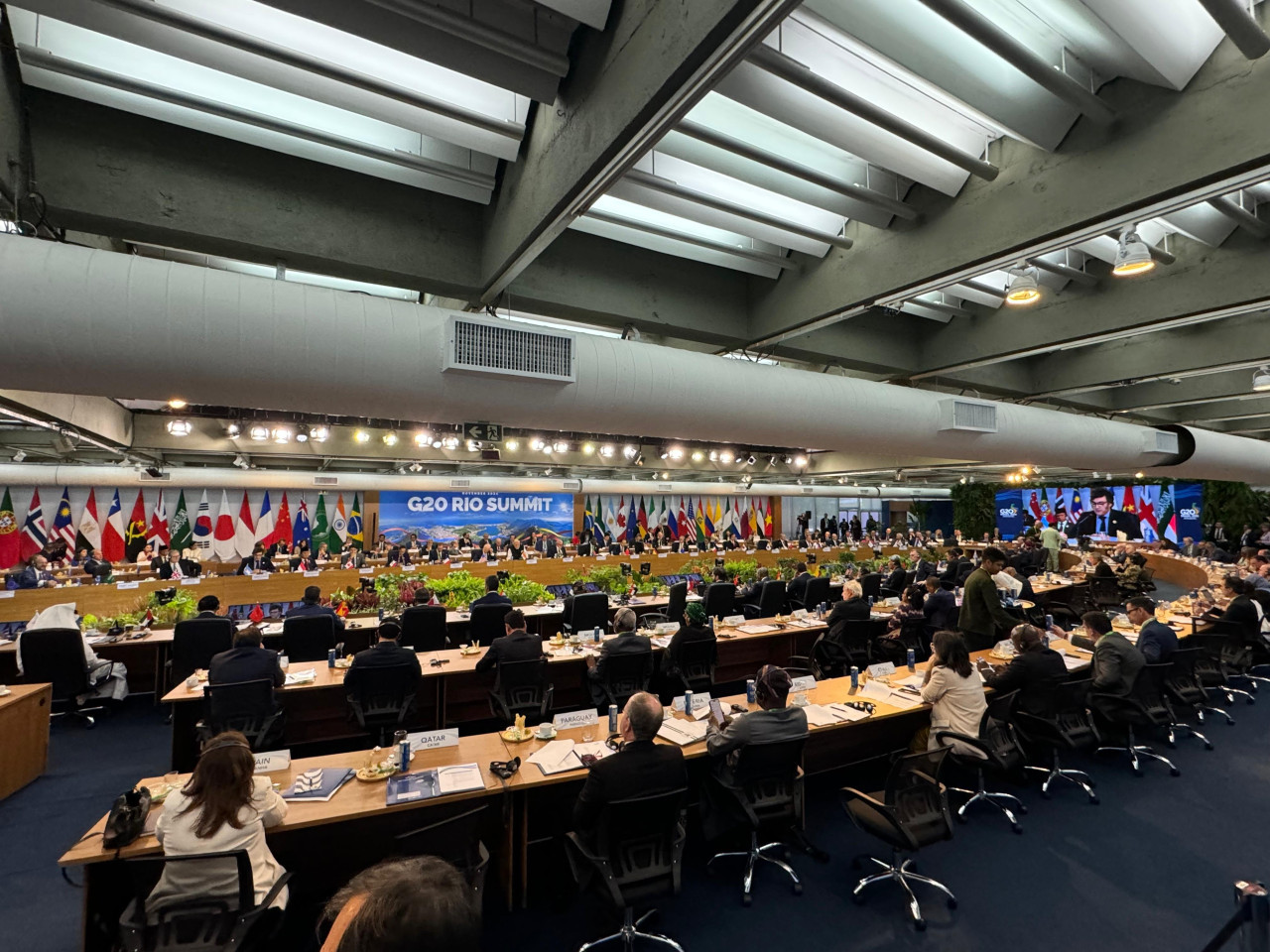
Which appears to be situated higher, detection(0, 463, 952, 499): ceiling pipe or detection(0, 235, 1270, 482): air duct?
detection(0, 235, 1270, 482): air duct

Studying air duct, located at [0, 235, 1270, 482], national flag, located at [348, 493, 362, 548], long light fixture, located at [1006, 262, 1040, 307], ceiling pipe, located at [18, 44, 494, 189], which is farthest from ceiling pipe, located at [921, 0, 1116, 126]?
national flag, located at [348, 493, 362, 548]

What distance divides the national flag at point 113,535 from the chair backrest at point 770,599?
16.4 meters

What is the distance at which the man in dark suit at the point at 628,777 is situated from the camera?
273cm

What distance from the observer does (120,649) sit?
6992 millimetres

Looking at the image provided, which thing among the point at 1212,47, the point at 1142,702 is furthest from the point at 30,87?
the point at 1142,702

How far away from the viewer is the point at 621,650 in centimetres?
551

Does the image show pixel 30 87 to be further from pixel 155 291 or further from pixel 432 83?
pixel 432 83

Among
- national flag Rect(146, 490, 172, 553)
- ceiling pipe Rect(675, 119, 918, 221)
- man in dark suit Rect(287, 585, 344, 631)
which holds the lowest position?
man in dark suit Rect(287, 585, 344, 631)

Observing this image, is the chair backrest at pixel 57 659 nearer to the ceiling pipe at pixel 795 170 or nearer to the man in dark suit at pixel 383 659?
the man in dark suit at pixel 383 659

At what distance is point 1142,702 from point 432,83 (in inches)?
269

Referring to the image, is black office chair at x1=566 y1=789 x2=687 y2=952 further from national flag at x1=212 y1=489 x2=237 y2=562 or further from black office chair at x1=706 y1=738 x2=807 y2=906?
national flag at x1=212 y1=489 x2=237 y2=562

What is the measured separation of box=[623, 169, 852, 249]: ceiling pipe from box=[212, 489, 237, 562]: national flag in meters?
17.7

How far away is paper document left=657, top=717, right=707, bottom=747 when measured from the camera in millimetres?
3693

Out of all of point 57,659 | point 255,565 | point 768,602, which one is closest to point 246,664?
point 57,659
